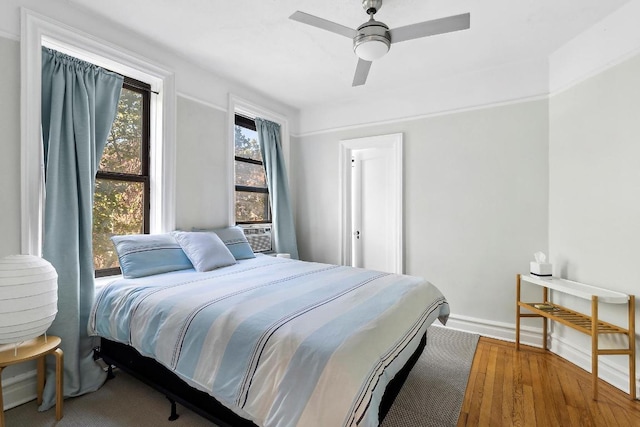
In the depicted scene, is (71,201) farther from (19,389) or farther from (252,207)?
(252,207)

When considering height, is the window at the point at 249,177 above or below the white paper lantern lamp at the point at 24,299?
above

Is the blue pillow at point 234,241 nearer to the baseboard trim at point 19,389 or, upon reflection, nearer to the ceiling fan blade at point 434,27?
the baseboard trim at point 19,389

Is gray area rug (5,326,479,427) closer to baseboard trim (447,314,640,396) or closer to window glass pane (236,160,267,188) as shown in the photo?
baseboard trim (447,314,640,396)

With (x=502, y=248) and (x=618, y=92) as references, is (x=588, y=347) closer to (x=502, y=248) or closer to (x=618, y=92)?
(x=502, y=248)

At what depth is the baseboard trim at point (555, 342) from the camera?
7.34 feet

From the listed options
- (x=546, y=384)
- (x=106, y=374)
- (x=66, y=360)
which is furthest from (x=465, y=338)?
(x=66, y=360)

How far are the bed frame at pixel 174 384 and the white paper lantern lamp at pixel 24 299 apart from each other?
54 cm

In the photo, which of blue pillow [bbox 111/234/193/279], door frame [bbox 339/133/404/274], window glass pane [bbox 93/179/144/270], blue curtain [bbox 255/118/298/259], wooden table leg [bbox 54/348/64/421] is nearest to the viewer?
wooden table leg [bbox 54/348/64/421]

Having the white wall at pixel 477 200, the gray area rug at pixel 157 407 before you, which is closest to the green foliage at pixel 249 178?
the white wall at pixel 477 200

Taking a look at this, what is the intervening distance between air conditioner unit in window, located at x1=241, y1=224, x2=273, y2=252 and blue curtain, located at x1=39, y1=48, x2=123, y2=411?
1775 millimetres

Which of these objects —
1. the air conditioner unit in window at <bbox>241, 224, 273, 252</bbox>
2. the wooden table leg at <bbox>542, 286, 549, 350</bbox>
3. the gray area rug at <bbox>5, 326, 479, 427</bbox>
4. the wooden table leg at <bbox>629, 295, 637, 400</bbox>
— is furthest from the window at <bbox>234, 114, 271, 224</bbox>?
the wooden table leg at <bbox>629, 295, 637, 400</bbox>

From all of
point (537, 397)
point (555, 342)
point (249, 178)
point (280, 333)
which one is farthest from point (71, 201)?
point (555, 342)

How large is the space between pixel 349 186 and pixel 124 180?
2.61 metres

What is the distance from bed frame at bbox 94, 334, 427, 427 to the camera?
5.12 feet
